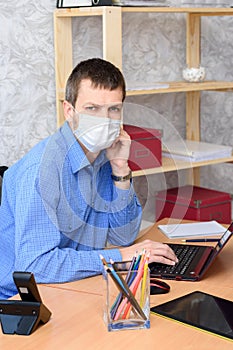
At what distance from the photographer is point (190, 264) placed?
6.12 ft

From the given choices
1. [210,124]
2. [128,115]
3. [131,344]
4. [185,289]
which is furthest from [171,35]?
[131,344]

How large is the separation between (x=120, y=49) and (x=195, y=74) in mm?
634

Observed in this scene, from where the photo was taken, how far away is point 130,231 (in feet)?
6.89

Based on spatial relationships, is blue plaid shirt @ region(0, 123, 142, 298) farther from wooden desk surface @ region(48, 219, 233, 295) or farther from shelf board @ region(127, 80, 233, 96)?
shelf board @ region(127, 80, 233, 96)

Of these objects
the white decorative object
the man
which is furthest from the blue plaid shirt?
the white decorative object

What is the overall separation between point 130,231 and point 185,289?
1.43 ft

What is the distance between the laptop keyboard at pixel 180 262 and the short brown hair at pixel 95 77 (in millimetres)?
495

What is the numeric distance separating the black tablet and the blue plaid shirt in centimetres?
28

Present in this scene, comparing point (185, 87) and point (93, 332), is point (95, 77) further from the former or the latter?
point (185, 87)

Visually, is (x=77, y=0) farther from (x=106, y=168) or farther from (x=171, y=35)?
(x=106, y=168)

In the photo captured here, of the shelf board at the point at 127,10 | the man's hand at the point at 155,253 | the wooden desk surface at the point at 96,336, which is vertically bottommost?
the wooden desk surface at the point at 96,336

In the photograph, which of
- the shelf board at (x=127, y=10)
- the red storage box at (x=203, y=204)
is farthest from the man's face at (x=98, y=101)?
the red storage box at (x=203, y=204)

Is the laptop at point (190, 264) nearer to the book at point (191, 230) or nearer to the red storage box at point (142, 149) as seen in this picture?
the book at point (191, 230)

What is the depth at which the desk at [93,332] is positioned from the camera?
54.2 inches
